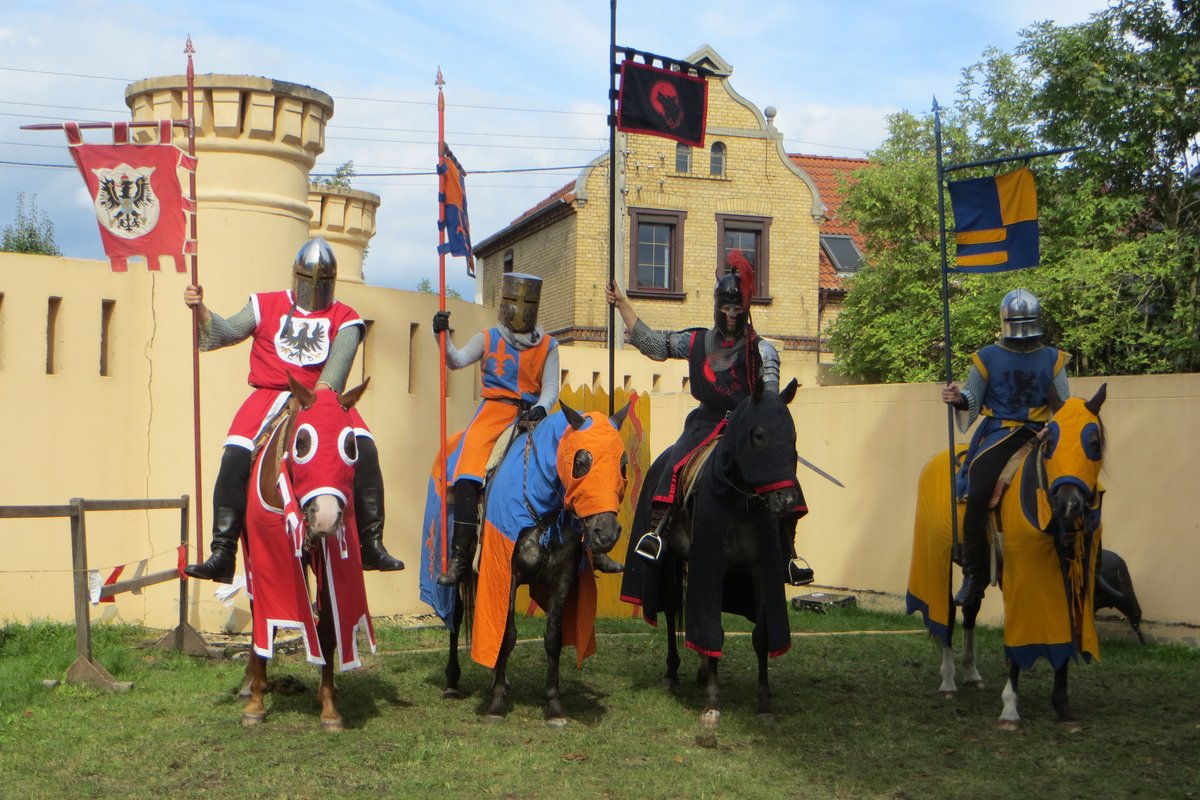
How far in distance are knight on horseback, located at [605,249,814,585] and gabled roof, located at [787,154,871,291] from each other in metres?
20.5

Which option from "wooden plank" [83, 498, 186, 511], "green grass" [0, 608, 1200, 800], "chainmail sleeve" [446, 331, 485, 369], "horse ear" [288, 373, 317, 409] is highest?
"chainmail sleeve" [446, 331, 485, 369]

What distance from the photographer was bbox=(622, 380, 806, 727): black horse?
6.64 meters

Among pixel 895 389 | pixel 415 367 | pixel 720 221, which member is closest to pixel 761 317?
pixel 720 221

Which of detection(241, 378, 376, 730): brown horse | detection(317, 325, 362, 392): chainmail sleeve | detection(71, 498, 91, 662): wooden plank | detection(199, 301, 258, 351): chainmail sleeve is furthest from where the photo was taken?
detection(71, 498, 91, 662): wooden plank

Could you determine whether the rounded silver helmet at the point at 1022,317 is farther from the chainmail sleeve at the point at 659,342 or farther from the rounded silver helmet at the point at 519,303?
the rounded silver helmet at the point at 519,303

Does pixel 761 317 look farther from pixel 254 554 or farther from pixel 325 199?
pixel 254 554

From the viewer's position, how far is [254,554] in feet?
21.8

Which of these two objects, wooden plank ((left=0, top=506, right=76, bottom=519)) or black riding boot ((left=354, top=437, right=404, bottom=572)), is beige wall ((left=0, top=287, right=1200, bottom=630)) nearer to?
wooden plank ((left=0, top=506, right=76, bottom=519))

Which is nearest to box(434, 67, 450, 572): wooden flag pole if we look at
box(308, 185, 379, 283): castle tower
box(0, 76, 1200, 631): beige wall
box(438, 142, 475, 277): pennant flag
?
box(438, 142, 475, 277): pennant flag

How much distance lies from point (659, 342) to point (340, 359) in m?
2.14

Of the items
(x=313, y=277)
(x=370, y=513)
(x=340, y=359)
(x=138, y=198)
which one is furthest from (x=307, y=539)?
(x=138, y=198)

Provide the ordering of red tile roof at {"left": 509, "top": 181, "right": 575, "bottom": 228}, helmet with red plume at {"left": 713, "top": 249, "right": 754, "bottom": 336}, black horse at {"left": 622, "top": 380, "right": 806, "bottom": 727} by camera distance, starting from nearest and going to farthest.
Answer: black horse at {"left": 622, "top": 380, "right": 806, "bottom": 727} → helmet with red plume at {"left": 713, "top": 249, "right": 754, "bottom": 336} → red tile roof at {"left": 509, "top": 181, "right": 575, "bottom": 228}

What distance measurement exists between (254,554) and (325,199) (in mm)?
12435

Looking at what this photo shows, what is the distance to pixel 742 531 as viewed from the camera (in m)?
7.29
